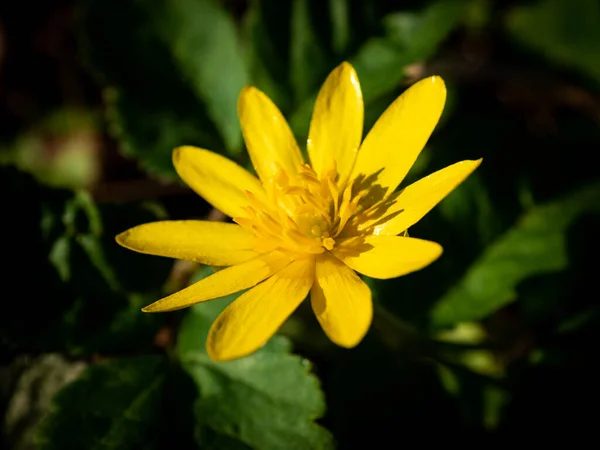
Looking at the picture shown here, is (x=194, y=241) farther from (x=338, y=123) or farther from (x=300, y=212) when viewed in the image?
(x=338, y=123)

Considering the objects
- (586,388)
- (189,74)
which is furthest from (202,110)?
(586,388)

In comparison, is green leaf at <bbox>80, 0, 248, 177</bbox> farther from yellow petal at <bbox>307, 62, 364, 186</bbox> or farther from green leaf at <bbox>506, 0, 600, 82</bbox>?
green leaf at <bbox>506, 0, 600, 82</bbox>

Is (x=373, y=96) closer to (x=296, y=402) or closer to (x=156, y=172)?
(x=156, y=172)

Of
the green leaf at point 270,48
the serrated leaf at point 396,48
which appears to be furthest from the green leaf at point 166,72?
the serrated leaf at point 396,48

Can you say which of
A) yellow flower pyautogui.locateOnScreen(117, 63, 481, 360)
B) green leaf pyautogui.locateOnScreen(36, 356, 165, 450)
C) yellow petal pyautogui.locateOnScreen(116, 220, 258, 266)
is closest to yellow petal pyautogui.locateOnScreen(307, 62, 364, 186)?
yellow flower pyautogui.locateOnScreen(117, 63, 481, 360)

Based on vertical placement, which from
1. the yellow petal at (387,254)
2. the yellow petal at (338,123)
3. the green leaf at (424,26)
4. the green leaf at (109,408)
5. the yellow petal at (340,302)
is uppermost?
the green leaf at (424,26)

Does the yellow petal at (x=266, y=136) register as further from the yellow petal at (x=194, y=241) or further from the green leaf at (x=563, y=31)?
the green leaf at (x=563, y=31)
